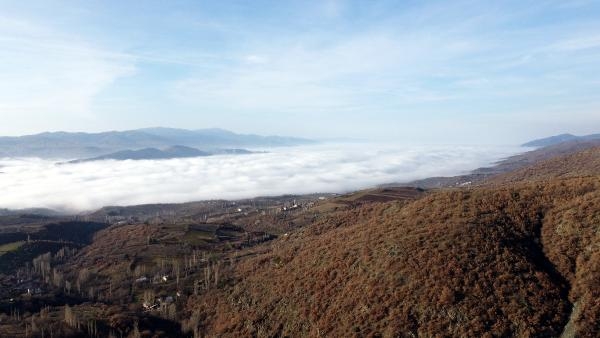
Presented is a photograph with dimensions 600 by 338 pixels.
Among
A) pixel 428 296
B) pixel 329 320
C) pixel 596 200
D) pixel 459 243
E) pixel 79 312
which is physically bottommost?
pixel 79 312

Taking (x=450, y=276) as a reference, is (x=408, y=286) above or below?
below

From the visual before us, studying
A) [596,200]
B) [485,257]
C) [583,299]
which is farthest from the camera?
[596,200]

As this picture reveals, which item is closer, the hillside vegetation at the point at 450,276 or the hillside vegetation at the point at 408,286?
the hillside vegetation at the point at 450,276

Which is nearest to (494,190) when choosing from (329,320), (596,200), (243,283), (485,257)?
(596,200)

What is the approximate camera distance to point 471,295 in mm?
43125

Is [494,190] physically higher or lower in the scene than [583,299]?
higher

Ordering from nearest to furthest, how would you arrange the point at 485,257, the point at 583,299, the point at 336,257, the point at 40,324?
the point at 583,299
the point at 485,257
the point at 336,257
the point at 40,324

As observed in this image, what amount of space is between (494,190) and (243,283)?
45.1 metres

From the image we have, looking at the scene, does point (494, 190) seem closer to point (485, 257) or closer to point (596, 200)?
point (596, 200)

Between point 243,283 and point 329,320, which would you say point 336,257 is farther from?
point 243,283

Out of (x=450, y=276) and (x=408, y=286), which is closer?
(x=450, y=276)

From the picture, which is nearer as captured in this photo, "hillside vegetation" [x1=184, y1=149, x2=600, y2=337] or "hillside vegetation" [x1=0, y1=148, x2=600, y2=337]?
"hillside vegetation" [x1=184, y1=149, x2=600, y2=337]

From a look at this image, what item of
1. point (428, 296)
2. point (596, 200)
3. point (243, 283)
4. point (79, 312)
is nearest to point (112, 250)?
point (79, 312)

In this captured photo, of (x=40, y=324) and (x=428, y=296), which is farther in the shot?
(x=40, y=324)
